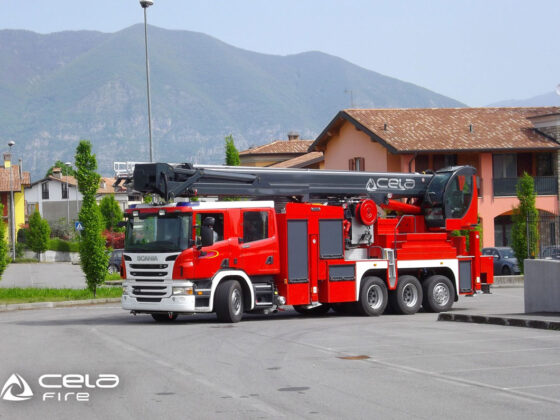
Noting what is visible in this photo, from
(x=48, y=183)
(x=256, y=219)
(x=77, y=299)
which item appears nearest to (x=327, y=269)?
(x=256, y=219)

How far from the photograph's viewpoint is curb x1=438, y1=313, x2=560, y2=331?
58.7 ft

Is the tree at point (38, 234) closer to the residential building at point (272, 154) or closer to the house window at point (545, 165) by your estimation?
the residential building at point (272, 154)

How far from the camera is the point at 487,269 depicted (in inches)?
1004

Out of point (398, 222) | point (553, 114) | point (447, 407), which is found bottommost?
point (447, 407)

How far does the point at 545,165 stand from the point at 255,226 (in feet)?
115

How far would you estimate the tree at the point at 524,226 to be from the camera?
3931cm

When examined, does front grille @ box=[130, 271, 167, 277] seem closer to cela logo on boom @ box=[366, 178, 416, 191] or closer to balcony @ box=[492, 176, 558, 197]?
cela logo on boom @ box=[366, 178, 416, 191]

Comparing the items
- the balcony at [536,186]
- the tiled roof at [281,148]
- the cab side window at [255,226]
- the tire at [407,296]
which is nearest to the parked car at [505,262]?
the balcony at [536,186]

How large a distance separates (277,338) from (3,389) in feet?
22.2

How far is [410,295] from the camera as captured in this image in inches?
942

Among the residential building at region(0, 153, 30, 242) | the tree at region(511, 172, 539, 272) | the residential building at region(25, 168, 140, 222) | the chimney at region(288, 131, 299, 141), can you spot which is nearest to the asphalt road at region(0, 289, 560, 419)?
the tree at region(511, 172, 539, 272)

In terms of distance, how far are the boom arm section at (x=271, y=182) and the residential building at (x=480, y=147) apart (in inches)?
956

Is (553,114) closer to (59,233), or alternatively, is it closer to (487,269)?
(487,269)

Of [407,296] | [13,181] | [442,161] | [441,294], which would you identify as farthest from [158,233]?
[13,181]
